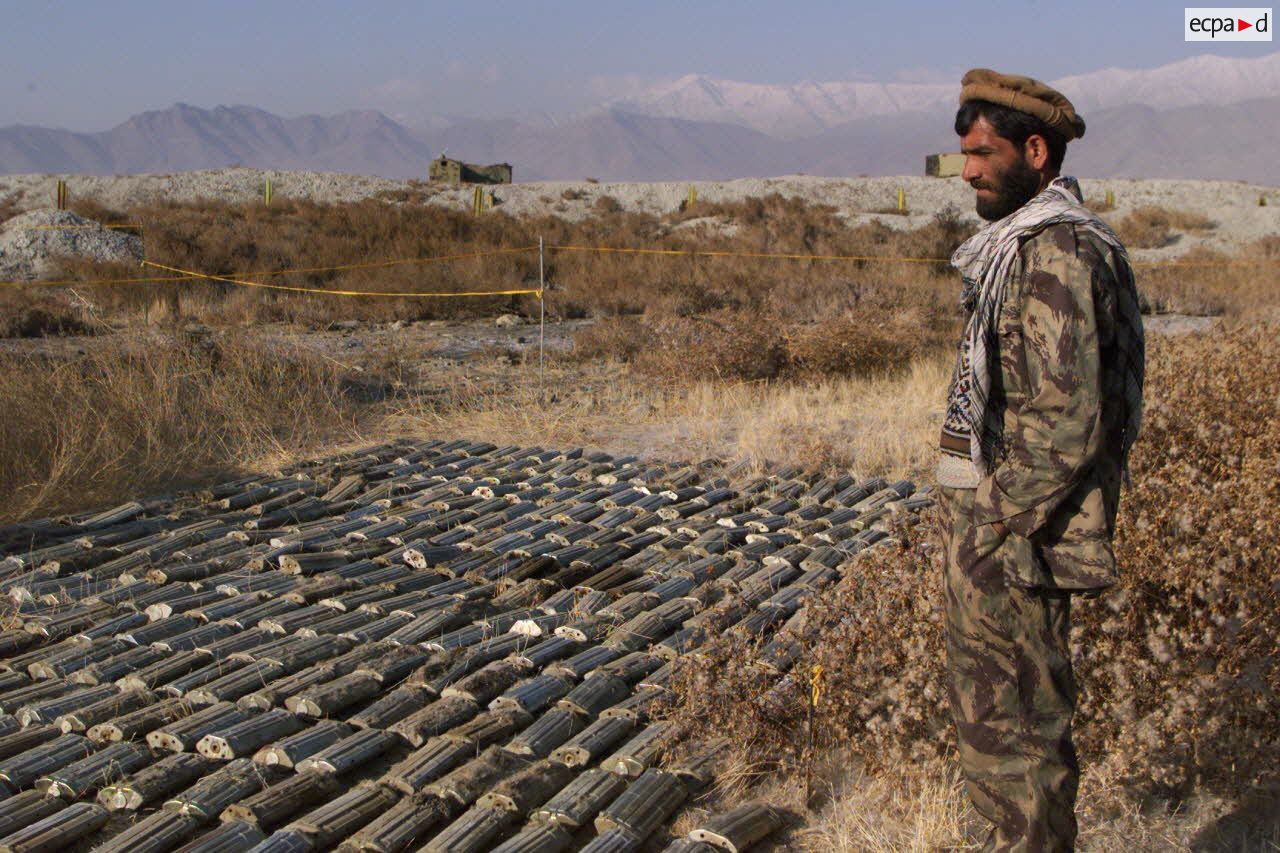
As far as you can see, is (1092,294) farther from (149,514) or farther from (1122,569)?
(149,514)

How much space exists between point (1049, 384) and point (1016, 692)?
716 millimetres

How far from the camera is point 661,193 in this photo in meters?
36.0

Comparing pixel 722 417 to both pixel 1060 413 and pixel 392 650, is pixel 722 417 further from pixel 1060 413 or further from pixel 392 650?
pixel 1060 413

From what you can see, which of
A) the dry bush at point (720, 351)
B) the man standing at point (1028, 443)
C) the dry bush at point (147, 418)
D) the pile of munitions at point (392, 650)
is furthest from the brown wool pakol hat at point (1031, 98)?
the dry bush at point (720, 351)

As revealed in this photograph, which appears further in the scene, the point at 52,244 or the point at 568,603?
the point at 52,244

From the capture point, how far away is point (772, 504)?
21.2 feet

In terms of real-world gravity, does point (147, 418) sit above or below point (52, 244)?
below

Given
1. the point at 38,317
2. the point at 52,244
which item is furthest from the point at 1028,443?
the point at 52,244

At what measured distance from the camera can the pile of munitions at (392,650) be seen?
3.34m

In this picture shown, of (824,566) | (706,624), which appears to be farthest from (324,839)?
(824,566)

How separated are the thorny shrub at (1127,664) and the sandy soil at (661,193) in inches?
1026

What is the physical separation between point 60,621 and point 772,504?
3.58 m

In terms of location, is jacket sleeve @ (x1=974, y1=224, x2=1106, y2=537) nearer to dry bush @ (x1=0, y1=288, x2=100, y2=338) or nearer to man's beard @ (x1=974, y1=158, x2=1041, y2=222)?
man's beard @ (x1=974, y1=158, x2=1041, y2=222)

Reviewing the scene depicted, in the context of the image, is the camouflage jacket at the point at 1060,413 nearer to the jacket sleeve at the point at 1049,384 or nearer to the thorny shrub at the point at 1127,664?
the jacket sleeve at the point at 1049,384
